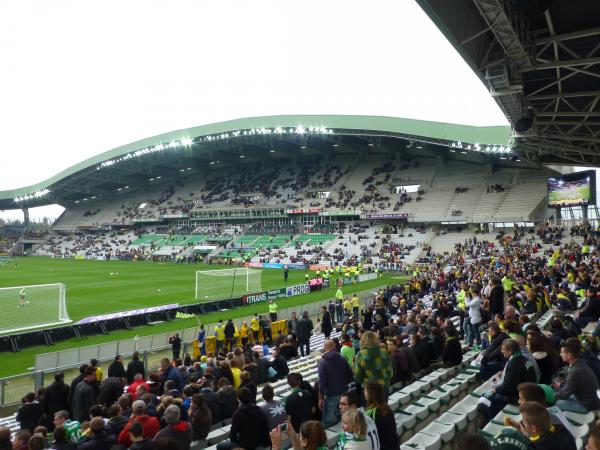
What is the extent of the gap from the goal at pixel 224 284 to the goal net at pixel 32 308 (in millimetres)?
8451

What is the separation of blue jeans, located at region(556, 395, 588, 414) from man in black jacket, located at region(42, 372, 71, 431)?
7.97 metres

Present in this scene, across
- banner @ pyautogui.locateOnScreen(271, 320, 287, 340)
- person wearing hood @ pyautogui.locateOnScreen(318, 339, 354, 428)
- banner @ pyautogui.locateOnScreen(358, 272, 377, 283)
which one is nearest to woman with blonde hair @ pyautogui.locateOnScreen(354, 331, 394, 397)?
person wearing hood @ pyautogui.locateOnScreen(318, 339, 354, 428)

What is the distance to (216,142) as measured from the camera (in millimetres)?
57531

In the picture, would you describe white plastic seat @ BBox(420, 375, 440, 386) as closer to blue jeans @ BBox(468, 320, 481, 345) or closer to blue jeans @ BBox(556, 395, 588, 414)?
blue jeans @ BBox(556, 395, 588, 414)

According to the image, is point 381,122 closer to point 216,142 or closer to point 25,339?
point 216,142

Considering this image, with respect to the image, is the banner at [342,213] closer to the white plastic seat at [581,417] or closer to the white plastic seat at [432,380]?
the white plastic seat at [432,380]

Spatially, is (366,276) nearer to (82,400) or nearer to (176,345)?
(176,345)

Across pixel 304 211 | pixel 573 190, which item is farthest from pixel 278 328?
pixel 304 211

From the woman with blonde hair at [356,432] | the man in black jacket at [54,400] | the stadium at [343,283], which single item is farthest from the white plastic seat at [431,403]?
the man in black jacket at [54,400]

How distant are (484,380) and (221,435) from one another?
14.4ft

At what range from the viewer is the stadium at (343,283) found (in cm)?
507

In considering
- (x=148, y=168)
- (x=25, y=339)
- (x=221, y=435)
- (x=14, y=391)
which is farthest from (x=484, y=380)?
(x=148, y=168)

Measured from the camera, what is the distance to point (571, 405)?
483cm

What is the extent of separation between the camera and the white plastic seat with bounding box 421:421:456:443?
15.6ft
